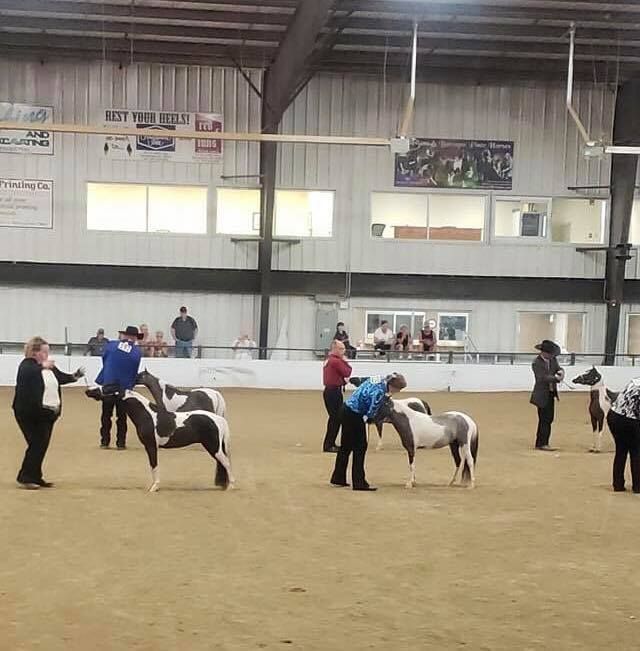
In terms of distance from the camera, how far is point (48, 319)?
22.3 m

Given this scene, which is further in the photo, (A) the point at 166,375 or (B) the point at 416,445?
(A) the point at 166,375

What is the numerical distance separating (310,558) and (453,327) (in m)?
17.6

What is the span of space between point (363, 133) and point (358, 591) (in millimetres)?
18416

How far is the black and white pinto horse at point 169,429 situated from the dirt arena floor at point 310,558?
0.41 metres

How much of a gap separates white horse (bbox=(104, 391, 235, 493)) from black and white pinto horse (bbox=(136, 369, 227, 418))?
2.03 metres

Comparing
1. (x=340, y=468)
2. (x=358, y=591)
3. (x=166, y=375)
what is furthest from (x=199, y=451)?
(x=166, y=375)

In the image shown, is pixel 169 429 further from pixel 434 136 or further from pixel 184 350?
pixel 434 136

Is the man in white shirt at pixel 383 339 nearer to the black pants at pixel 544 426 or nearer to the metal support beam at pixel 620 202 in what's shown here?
the metal support beam at pixel 620 202

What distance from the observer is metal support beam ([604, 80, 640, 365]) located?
22.7m

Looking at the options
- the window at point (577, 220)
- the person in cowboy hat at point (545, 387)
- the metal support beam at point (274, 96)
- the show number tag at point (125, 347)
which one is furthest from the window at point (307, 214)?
the show number tag at point (125, 347)

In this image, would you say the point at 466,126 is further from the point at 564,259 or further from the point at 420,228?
the point at 564,259

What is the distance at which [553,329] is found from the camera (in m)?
24.0

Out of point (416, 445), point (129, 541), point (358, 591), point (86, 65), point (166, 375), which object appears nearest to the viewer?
point (358, 591)

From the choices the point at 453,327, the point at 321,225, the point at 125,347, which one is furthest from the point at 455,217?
the point at 125,347
